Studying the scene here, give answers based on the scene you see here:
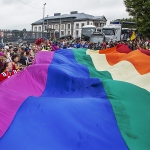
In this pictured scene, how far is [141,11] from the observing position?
1722 cm

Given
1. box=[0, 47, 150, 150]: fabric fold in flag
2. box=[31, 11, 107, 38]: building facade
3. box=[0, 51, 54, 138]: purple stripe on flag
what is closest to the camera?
box=[0, 47, 150, 150]: fabric fold in flag

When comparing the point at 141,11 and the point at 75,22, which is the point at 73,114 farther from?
the point at 75,22

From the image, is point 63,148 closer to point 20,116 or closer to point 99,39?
point 20,116

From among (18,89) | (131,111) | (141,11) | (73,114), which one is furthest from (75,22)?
(73,114)

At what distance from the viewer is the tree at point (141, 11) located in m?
16.8

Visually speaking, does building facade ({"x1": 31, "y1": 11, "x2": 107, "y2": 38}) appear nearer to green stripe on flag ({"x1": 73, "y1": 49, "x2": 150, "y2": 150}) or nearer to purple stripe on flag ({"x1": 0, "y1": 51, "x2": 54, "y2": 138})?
purple stripe on flag ({"x1": 0, "y1": 51, "x2": 54, "y2": 138})

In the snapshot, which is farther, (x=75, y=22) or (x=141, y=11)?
(x=75, y=22)

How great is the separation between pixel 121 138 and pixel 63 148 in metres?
0.73

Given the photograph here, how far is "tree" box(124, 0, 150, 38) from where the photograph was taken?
1678cm

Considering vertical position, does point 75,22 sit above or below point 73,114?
above

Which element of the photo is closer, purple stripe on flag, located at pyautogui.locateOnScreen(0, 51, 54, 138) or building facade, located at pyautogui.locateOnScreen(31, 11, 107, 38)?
purple stripe on flag, located at pyautogui.locateOnScreen(0, 51, 54, 138)

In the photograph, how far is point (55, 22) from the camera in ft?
191

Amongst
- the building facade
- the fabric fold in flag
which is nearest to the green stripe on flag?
the fabric fold in flag

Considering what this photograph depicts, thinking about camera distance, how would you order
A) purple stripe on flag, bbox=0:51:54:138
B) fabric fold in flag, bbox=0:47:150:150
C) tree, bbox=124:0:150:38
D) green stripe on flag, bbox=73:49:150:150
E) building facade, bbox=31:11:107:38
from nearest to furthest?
fabric fold in flag, bbox=0:47:150:150, green stripe on flag, bbox=73:49:150:150, purple stripe on flag, bbox=0:51:54:138, tree, bbox=124:0:150:38, building facade, bbox=31:11:107:38
